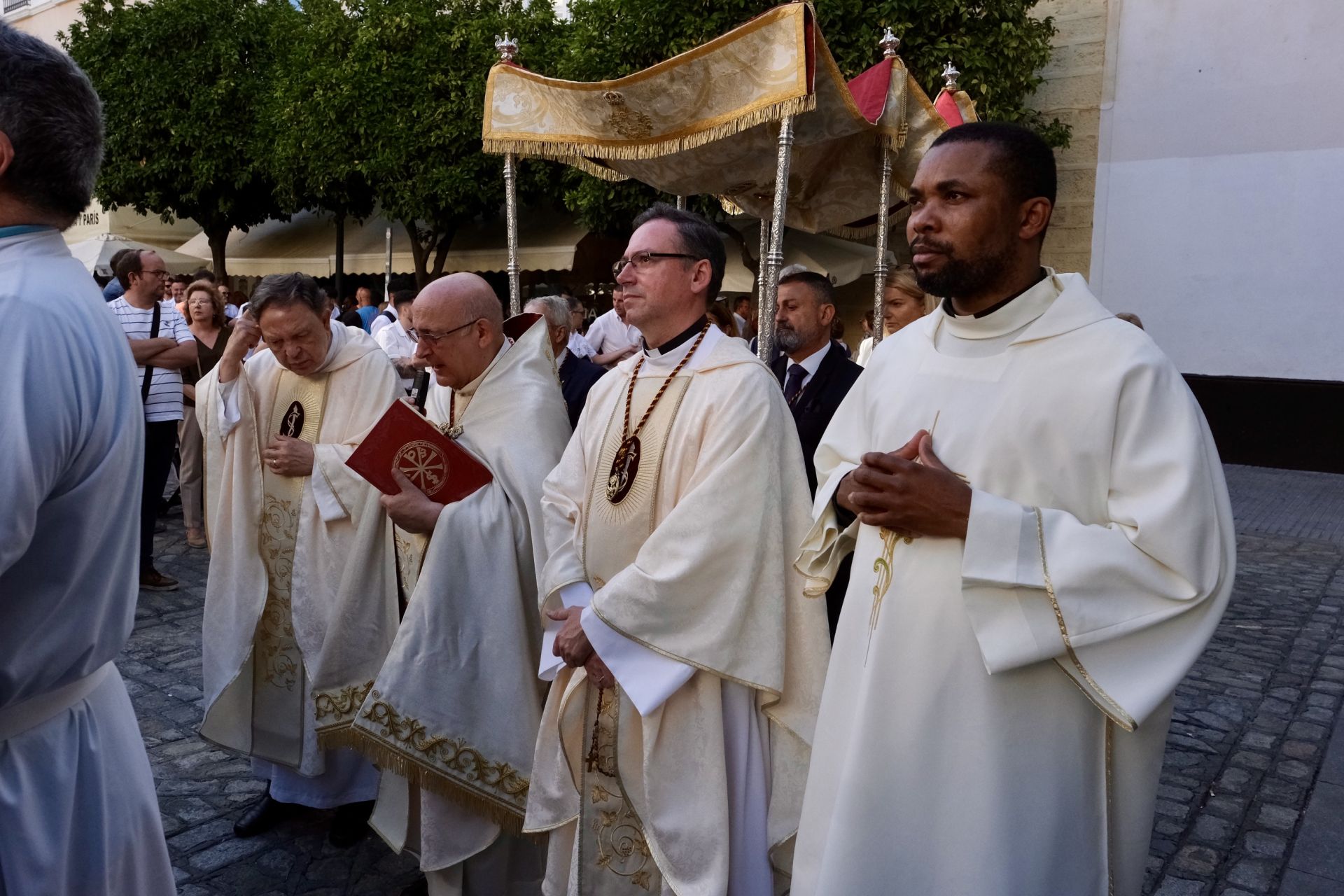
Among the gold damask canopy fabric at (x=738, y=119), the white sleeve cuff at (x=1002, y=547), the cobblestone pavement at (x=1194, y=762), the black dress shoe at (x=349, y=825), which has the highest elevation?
the gold damask canopy fabric at (x=738, y=119)

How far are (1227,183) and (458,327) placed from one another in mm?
12134

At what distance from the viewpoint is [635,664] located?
8.77 ft

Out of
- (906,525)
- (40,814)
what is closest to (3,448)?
(40,814)

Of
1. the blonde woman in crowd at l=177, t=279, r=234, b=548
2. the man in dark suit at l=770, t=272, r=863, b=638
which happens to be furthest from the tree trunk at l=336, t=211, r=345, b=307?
the man in dark suit at l=770, t=272, r=863, b=638

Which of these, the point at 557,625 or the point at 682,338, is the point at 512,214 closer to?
the point at 682,338

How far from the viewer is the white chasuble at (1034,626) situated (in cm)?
189

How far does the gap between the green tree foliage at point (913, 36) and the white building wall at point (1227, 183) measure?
1061 mm

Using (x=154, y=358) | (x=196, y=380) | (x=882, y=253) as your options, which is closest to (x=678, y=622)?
(x=882, y=253)

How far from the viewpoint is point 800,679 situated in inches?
111

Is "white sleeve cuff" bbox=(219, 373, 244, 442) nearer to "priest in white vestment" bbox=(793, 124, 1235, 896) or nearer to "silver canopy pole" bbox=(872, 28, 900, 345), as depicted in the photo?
"priest in white vestment" bbox=(793, 124, 1235, 896)

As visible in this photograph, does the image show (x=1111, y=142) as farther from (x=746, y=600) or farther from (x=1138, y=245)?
(x=746, y=600)

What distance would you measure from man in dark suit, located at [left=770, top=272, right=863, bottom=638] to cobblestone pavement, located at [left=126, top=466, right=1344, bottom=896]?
1943 mm

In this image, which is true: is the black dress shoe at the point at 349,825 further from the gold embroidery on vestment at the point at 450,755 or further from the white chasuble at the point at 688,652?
the white chasuble at the point at 688,652

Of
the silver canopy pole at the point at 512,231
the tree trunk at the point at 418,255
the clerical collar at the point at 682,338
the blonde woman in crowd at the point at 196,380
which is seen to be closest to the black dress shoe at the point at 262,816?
the clerical collar at the point at 682,338
